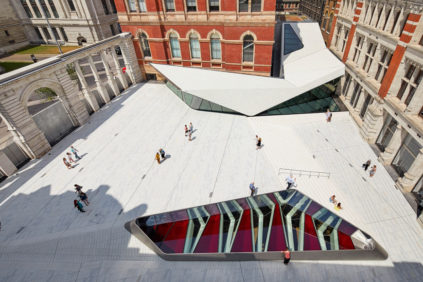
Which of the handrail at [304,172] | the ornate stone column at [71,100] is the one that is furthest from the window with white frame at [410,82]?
the ornate stone column at [71,100]

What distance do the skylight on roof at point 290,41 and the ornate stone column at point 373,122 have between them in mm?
15011

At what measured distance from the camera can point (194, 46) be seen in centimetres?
2814

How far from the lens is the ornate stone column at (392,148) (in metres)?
15.8

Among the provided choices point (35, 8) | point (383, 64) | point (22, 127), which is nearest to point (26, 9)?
point (35, 8)

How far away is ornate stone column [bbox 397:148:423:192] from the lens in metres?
13.6

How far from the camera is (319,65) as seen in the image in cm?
2531

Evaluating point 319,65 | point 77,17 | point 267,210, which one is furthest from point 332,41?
point 77,17

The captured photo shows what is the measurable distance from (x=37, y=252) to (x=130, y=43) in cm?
2672

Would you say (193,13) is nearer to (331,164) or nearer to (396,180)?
(331,164)

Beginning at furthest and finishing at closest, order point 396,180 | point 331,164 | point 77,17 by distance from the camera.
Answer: point 77,17 → point 331,164 → point 396,180

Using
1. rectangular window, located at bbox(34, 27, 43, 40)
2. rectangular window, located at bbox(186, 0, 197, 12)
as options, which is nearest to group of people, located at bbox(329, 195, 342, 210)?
rectangular window, located at bbox(186, 0, 197, 12)

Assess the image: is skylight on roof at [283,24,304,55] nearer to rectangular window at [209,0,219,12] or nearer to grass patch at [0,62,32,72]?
rectangular window at [209,0,219,12]

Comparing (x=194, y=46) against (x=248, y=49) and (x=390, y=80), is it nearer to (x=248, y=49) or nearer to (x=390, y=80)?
A: (x=248, y=49)

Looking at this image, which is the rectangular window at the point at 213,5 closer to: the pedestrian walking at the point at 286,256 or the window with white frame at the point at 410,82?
the window with white frame at the point at 410,82
